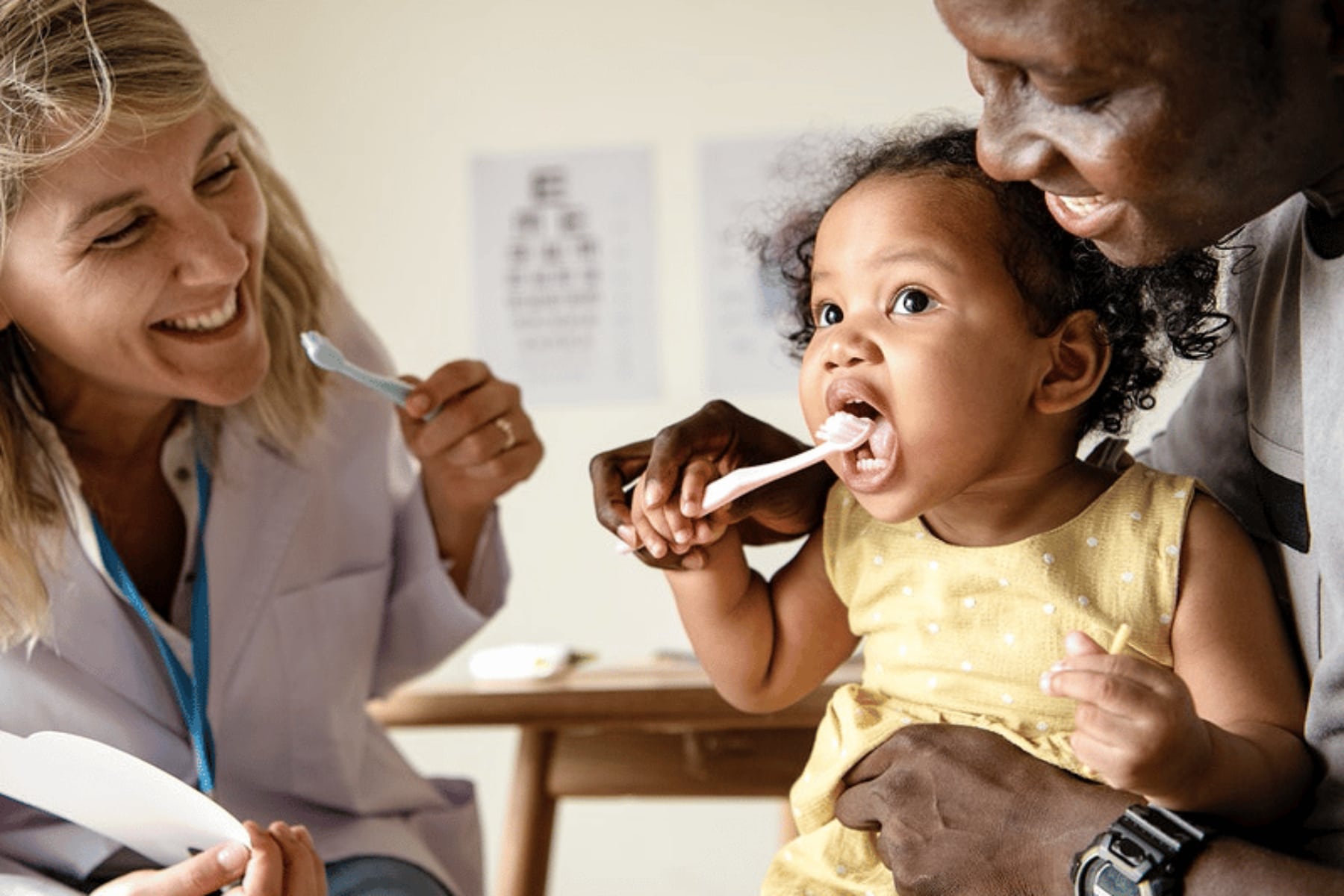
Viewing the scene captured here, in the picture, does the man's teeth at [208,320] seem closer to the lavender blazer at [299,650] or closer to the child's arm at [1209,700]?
the lavender blazer at [299,650]

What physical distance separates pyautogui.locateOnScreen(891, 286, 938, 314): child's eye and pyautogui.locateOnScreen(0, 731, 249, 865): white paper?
2.32ft

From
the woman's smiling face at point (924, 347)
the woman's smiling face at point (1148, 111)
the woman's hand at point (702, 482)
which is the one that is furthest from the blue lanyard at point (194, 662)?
the woman's smiling face at point (1148, 111)

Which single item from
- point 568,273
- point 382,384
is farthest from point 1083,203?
point 568,273

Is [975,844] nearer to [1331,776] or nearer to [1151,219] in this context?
[1331,776]

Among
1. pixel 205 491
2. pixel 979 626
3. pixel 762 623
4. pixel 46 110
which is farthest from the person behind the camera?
pixel 205 491

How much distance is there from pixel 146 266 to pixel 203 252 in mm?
55

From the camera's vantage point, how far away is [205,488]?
65.4 inches

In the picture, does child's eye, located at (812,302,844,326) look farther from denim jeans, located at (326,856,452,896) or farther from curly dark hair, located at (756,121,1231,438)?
denim jeans, located at (326,856,452,896)

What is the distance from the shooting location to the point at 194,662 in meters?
1.56

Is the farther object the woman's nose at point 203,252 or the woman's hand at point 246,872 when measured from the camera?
the woman's nose at point 203,252

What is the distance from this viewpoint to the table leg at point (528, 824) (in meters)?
2.24

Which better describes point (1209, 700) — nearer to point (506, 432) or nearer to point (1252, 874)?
point (1252, 874)

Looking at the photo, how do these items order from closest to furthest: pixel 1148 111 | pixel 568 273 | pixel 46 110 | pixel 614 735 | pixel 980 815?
pixel 1148 111, pixel 980 815, pixel 46 110, pixel 614 735, pixel 568 273

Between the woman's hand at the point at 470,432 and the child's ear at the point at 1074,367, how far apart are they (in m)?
0.70
